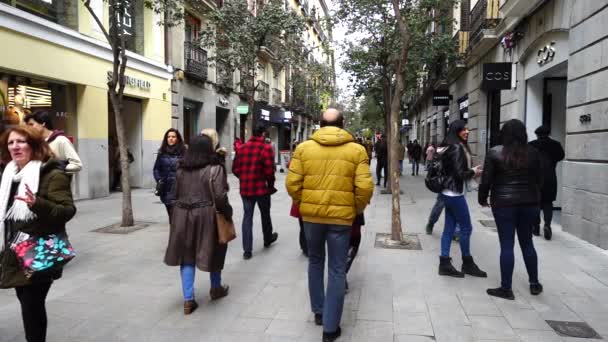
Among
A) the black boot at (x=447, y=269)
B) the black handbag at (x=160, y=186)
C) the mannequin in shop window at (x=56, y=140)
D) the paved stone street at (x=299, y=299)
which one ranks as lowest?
the paved stone street at (x=299, y=299)

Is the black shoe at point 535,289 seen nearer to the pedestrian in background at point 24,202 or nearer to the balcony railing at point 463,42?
the pedestrian in background at point 24,202

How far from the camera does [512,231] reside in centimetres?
477

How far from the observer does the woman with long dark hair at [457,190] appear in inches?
217

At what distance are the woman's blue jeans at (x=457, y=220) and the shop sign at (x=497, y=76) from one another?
6.92 m

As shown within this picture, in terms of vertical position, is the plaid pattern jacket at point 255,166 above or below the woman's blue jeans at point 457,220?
above

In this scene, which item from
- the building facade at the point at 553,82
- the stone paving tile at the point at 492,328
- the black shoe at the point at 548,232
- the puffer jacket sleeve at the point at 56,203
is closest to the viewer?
the puffer jacket sleeve at the point at 56,203

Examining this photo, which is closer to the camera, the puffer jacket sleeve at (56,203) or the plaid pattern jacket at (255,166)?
the puffer jacket sleeve at (56,203)

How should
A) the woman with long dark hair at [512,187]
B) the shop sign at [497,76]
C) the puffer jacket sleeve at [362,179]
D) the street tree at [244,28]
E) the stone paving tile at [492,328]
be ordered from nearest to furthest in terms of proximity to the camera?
the puffer jacket sleeve at [362,179], the stone paving tile at [492,328], the woman with long dark hair at [512,187], the shop sign at [497,76], the street tree at [244,28]

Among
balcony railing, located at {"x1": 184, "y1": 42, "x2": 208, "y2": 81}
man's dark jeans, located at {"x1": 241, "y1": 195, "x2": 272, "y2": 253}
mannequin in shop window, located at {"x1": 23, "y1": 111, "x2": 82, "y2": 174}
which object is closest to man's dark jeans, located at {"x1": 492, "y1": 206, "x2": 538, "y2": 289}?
man's dark jeans, located at {"x1": 241, "y1": 195, "x2": 272, "y2": 253}

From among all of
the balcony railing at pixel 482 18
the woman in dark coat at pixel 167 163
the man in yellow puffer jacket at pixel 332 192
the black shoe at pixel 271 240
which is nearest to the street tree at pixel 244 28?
the balcony railing at pixel 482 18

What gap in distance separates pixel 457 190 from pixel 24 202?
437cm

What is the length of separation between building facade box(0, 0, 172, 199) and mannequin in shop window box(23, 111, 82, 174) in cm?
380

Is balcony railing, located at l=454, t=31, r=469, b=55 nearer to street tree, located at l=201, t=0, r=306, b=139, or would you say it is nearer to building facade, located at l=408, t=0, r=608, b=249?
building facade, located at l=408, t=0, r=608, b=249

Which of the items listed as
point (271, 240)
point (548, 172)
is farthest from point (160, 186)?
point (548, 172)
